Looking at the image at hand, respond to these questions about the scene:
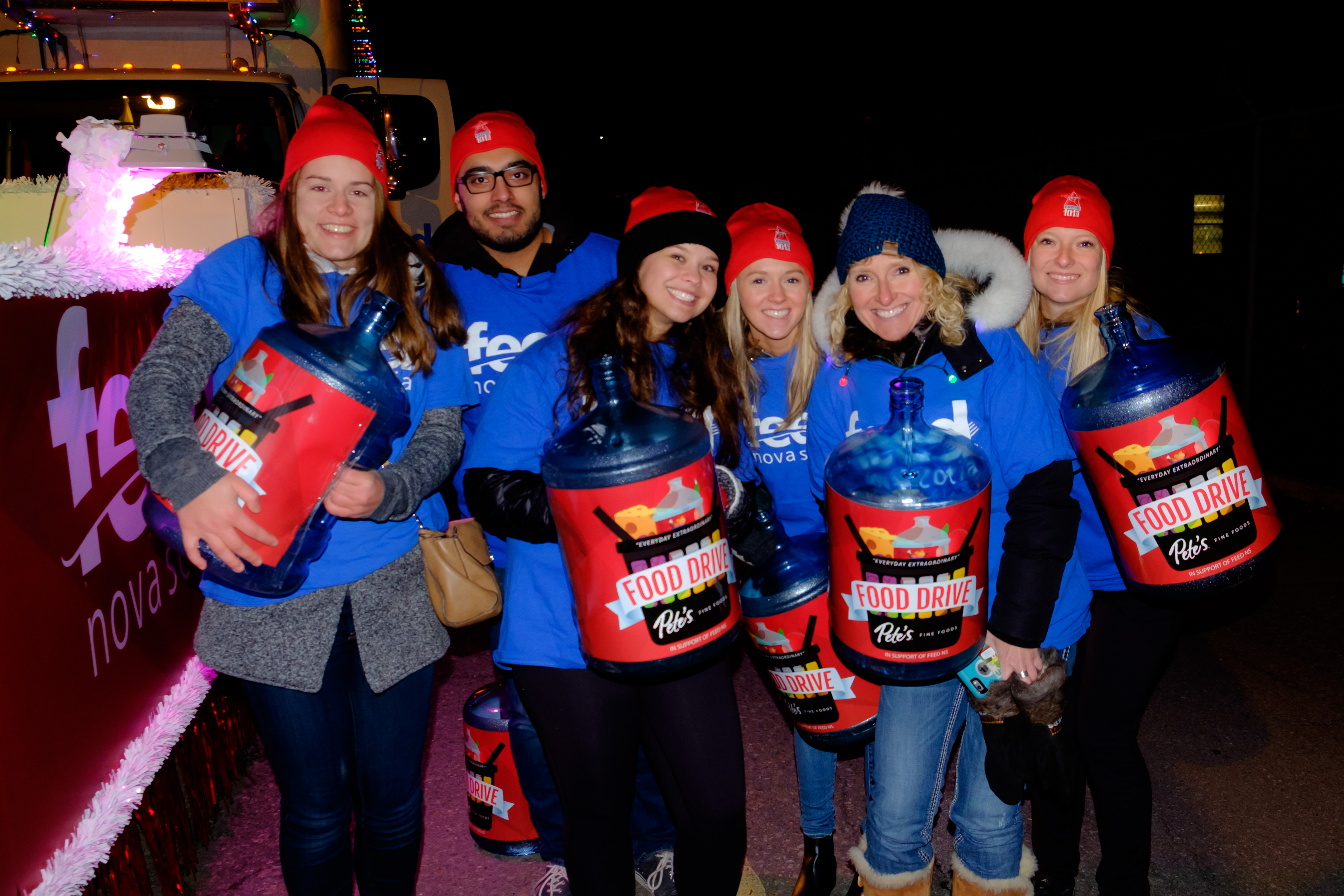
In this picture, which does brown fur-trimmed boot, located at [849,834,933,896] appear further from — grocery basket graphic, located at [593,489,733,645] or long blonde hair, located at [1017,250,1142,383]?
long blonde hair, located at [1017,250,1142,383]

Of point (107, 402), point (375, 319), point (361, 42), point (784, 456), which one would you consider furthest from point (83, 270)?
point (361, 42)

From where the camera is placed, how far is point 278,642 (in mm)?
2016

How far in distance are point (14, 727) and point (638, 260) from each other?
188 centimetres

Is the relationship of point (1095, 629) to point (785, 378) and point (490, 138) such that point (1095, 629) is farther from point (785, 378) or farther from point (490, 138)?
point (490, 138)

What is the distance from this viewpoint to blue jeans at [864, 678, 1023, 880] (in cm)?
235

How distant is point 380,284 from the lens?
209cm

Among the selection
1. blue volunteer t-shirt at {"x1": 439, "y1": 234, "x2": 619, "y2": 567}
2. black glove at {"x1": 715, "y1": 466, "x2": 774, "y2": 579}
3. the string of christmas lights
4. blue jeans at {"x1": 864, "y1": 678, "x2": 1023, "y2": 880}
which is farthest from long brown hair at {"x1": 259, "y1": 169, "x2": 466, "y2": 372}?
the string of christmas lights

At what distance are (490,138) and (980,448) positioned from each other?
1989 mm

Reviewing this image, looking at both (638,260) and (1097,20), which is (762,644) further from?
(1097,20)

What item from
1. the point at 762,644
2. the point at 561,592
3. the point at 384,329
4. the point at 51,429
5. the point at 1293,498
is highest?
the point at 384,329

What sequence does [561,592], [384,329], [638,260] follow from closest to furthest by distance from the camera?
1. [384,329]
2. [561,592]
3. [638,260]

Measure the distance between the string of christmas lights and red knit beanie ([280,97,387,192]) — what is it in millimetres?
4137

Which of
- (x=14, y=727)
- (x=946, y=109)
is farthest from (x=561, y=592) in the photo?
(x=946, y=109)

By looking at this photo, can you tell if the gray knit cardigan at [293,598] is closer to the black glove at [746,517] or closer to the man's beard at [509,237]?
the black glove at [746,517]
